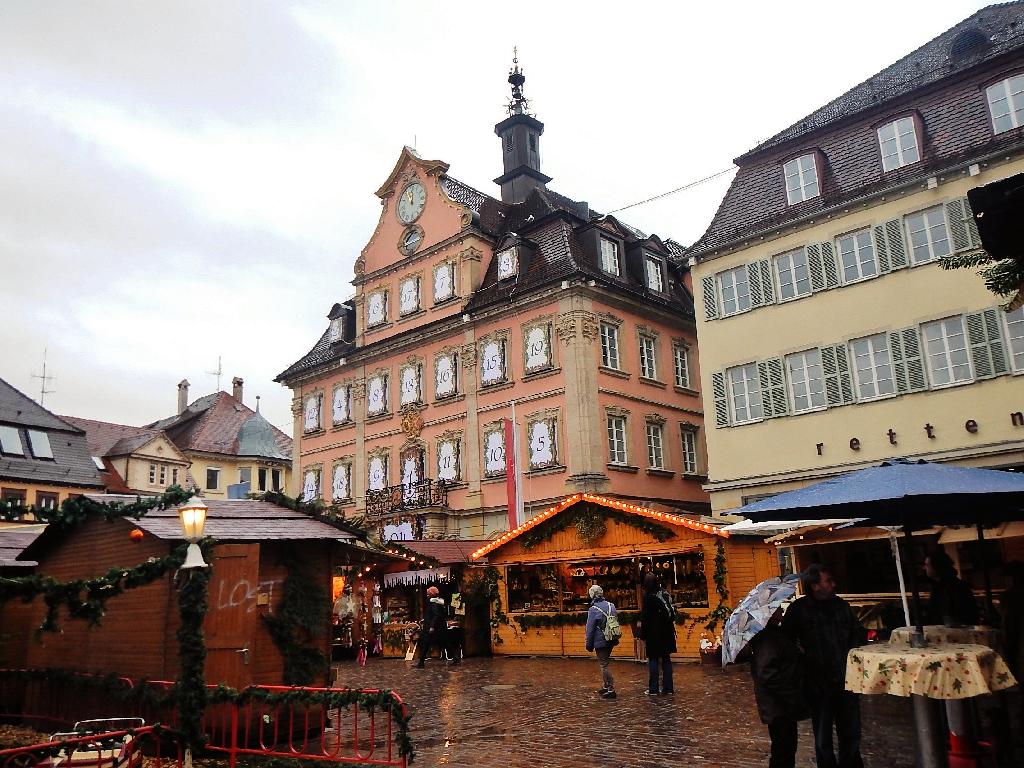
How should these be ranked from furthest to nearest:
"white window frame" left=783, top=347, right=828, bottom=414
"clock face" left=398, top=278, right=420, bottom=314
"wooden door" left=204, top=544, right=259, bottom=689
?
"clock face" left=398, top=278, right=420, bottom=314
"white window frame" left=783, top=347, right=828, bottom=414
"wooden door" left=204, top=544, right=259, bottom=689

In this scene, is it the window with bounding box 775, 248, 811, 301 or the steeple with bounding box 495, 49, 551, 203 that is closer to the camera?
Result: the window with bounding box 775, 248, 811, 301

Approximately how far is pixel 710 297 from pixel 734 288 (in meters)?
0.77

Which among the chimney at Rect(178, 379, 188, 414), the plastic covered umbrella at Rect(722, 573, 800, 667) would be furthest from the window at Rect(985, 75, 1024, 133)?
the chimney at Rect(178, 379, 188, 414)

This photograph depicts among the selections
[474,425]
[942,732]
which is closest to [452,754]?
[942,732]

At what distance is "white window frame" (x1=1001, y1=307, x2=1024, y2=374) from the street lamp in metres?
17.2

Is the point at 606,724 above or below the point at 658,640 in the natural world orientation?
below

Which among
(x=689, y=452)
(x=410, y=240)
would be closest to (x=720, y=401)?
(x=689, y=452)

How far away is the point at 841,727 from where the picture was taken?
744 centimetres

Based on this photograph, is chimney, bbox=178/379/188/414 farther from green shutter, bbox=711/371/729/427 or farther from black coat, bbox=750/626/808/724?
black coat, bbox=750/626/808/724

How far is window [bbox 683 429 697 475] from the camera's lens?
105 ft

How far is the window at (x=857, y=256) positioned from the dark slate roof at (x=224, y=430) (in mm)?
42553

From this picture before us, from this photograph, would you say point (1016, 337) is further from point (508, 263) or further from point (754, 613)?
point (508, 263)

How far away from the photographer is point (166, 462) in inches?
2060

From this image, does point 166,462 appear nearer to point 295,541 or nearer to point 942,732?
point 295,541
